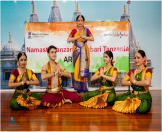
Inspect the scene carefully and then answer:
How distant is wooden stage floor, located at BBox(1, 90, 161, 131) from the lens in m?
2.02

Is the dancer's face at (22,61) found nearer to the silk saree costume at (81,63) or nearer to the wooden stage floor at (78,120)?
the wooden stage floor at (78,120)

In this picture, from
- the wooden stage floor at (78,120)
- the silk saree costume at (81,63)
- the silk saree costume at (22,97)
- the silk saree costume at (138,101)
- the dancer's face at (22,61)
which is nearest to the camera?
the wooden stage floor at (78,120)

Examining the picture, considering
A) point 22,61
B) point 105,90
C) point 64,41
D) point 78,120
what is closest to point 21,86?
point 22,61

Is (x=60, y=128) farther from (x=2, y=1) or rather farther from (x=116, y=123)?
(x=2, y=1)

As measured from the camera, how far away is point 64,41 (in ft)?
14.5

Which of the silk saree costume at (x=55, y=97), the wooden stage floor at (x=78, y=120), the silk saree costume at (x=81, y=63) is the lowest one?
the wooden stage floor at (x=78, y=120)

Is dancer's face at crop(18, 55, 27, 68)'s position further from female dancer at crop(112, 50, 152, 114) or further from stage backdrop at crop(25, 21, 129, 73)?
female dancer at crop(112, 50, 152, 114)

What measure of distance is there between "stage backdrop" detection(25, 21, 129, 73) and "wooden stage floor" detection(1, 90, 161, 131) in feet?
5.72

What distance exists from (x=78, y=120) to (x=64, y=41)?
2589 mm

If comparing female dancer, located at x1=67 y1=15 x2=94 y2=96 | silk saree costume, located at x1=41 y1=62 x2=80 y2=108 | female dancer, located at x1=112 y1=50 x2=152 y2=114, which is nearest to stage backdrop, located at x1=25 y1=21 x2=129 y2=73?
female dancer, located at x1=67 y1=15 x2=94 y2=96

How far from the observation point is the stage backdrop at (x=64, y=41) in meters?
4.36

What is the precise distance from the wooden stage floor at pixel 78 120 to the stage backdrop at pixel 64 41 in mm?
1743

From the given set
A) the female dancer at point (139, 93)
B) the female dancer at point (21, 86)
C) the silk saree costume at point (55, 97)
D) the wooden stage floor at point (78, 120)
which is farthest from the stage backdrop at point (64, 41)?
the wooden stage floor at point (78, 120)

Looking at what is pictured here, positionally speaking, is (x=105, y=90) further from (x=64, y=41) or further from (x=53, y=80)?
(x=64, y=41)
